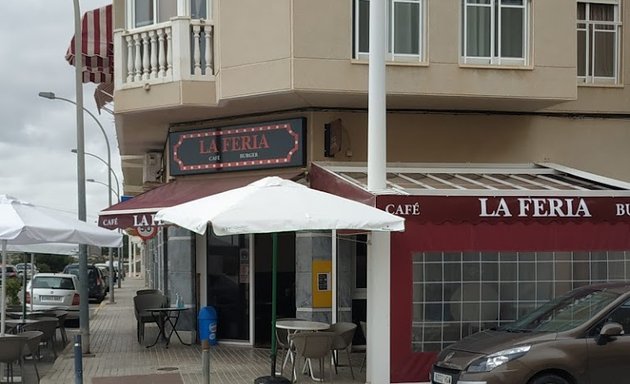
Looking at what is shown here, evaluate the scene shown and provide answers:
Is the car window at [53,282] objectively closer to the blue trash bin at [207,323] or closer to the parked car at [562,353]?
the blue trash bin at [207,323]

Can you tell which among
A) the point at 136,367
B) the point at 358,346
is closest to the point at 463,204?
the point at 358,346

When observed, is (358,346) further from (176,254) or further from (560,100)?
(560,100)

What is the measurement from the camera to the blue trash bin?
14.2m

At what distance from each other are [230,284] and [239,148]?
9.18 feet

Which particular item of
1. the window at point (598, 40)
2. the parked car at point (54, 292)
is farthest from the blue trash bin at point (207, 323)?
the parked car at point (54, 292)

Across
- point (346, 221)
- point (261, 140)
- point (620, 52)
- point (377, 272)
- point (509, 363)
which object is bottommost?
point (509, 363)

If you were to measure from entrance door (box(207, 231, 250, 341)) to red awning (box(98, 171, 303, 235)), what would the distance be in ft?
3.94

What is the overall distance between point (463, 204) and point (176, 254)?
6798 millimetres

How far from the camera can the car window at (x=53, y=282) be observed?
22600 mm

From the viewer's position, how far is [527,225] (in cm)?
1081

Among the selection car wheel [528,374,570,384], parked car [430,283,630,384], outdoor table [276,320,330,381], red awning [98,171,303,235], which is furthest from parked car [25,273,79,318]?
car wheel [528,374,570,384]

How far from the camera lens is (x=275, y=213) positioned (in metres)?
8.78

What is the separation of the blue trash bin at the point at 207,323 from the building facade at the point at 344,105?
20.4 inches

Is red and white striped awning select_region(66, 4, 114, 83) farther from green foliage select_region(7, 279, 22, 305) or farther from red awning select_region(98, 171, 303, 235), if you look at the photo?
green foliage select_region(7, 279, 22, 305)
